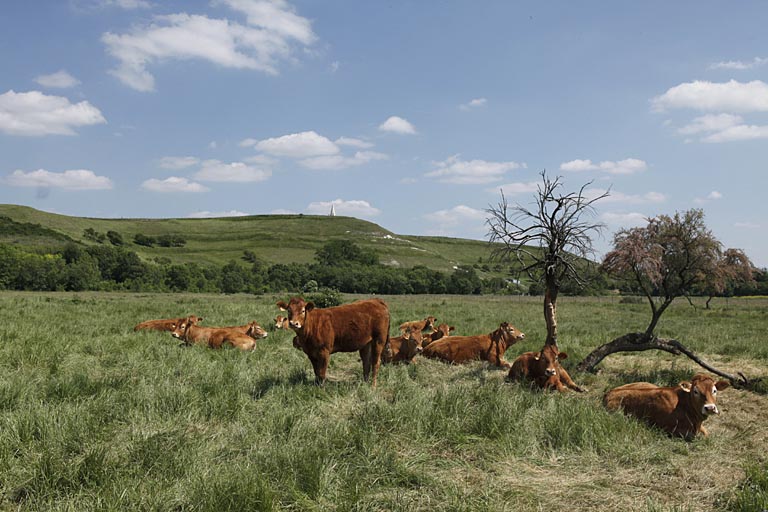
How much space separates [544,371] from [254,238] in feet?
415

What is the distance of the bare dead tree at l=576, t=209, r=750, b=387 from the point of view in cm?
1019

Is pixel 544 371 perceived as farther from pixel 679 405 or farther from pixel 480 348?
pixel 480 348

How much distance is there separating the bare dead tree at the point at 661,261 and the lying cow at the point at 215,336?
24.3 ft

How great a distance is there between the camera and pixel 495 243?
413 inches

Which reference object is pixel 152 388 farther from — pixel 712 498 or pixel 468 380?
pixel 712 498

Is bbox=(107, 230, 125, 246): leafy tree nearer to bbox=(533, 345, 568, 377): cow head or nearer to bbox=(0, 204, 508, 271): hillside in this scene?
bbox=(0, 204, 508, 271): hillside

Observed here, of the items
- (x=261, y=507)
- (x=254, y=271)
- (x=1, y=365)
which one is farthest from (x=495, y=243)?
(x=254, y=271)

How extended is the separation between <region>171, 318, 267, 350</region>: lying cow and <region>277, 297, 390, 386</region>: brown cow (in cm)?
408

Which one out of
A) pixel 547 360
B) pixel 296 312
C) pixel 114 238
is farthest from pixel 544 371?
pixel 114 238

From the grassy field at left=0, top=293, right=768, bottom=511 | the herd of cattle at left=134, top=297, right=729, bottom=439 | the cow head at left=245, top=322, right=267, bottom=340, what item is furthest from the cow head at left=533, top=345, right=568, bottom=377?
the cow head at left=245, top=322, right=267, bottom=340

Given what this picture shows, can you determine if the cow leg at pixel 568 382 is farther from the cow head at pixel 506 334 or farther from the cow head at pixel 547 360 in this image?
the cow head at pixel 506 334

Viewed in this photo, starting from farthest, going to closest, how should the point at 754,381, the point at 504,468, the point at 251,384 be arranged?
the point at 754,381, the point at 251,384, the point at 504,468

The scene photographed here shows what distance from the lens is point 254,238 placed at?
130375mm

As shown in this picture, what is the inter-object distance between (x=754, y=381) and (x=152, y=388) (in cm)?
994
